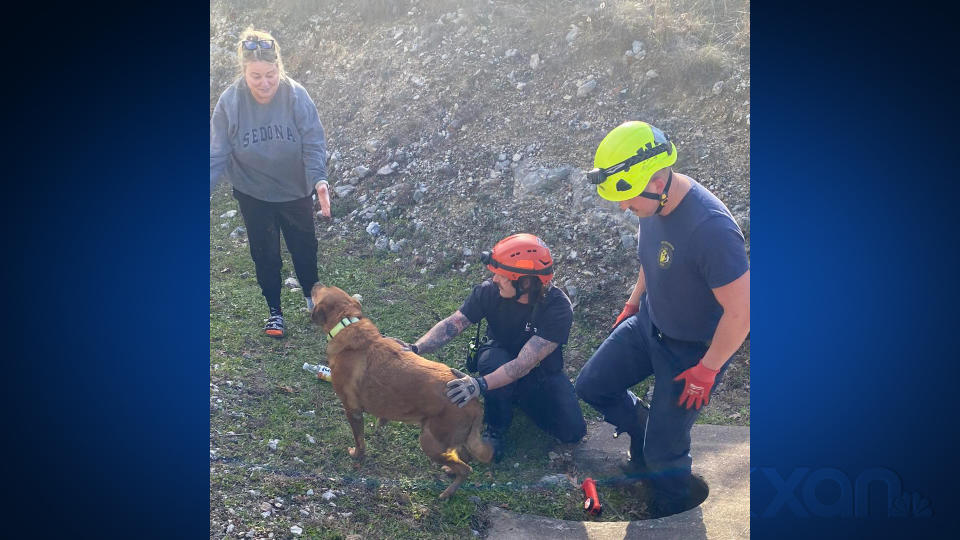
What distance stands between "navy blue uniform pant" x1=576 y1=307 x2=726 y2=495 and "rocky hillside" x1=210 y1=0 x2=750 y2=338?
1.59 m

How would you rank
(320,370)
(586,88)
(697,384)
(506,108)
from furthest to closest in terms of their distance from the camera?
1. (586,88)
2. (506,108)
3. (320,370)
4. (697,384)

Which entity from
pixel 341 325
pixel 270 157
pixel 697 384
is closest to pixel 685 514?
pixel 697 384

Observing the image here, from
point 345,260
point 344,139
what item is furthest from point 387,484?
point 344,139

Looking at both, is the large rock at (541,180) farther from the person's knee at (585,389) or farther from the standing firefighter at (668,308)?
the person's knee at (585,389)

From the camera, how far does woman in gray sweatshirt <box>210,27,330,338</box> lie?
444cm

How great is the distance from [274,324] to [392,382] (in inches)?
49.6

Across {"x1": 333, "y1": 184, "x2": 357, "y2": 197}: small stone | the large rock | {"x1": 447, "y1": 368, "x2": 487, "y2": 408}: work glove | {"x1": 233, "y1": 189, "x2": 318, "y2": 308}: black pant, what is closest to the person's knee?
{"x1": 447, "y1": 368, "x2": 487, "y2": 408}: work glove

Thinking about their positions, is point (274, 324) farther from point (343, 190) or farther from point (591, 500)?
point (591, 500)

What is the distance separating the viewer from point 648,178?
4.04 m

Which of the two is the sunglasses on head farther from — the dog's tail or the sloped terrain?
the dog's tail

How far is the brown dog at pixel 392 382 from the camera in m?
4.23

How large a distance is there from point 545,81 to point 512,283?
375 centimetres

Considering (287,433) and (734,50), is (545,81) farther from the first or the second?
(287,433)

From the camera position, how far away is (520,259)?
14.8ft
